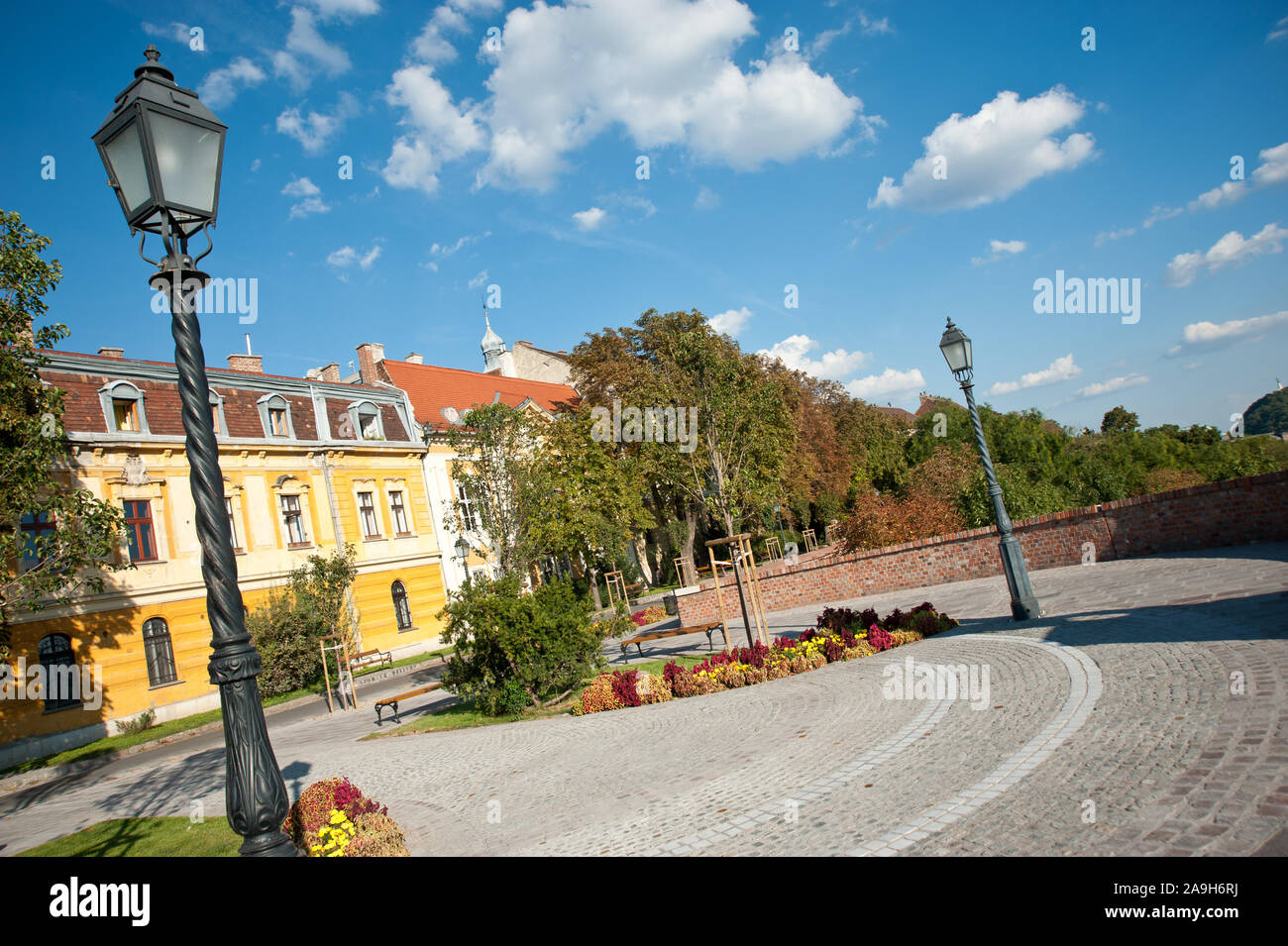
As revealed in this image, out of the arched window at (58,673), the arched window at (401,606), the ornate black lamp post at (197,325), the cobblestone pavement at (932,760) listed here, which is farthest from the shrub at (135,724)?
the ornate black lamp post at (197,325)

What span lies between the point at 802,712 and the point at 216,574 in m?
7.42

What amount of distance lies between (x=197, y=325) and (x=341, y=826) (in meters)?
4.48

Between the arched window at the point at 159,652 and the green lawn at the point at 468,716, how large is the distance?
43.9 feet

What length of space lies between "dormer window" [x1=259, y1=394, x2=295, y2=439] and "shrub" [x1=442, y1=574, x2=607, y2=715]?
61.3ft

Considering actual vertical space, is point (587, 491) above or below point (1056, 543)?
above

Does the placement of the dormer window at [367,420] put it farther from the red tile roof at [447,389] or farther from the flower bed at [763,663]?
the flower bed at [763,663]

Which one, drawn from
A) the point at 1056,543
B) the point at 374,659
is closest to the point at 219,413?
the point at 374,659

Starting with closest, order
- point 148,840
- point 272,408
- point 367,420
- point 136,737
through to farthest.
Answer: point 148,840 → point 136,737 → point 272,408 → point 367,420

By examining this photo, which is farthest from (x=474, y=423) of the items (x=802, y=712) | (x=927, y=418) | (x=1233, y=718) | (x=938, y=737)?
(x=927, y=418)

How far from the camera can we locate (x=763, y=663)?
12.0 meters

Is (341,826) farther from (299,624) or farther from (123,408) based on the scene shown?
(123,408)

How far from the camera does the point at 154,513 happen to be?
23672 millimetres

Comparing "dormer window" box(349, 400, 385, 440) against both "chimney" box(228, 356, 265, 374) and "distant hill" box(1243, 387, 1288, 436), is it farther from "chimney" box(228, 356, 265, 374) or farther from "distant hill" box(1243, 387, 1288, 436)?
Result: "distant hill" box(1243, 387, 1288, 436)
